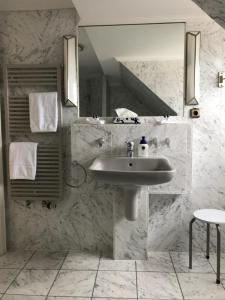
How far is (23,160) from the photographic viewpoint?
250 centimetres

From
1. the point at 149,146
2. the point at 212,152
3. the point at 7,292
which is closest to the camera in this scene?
the point at 7,292

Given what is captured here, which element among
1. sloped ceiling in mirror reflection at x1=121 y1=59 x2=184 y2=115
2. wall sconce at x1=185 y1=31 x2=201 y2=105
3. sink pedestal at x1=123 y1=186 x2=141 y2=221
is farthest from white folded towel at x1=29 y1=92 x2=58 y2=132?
wall sconce at x1=185 y1=31 x2=201 y2=105

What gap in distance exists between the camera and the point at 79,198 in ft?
8.59

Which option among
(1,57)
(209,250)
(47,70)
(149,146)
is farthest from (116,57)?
(209,250)

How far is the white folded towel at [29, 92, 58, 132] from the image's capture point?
2.43 m

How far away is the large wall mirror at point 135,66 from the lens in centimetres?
244

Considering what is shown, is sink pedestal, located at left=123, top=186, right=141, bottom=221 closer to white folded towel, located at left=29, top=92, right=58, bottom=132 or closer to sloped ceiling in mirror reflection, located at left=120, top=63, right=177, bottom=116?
sloped ceiling in mirror reflection, located at left=120, top=63, right=177, bottom=116

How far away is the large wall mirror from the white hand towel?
0.03 meters

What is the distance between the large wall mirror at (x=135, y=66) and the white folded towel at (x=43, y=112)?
1.05ft

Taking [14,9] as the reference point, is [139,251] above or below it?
below

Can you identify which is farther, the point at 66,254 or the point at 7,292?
the point at 66,254

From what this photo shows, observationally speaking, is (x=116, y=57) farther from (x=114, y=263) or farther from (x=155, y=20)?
(x=114, y=263)

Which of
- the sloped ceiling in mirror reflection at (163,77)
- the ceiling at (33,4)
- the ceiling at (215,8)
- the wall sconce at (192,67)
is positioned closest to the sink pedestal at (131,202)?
the sloped ceiling in mirror reflection at (163,77)

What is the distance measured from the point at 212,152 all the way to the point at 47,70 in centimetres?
164
